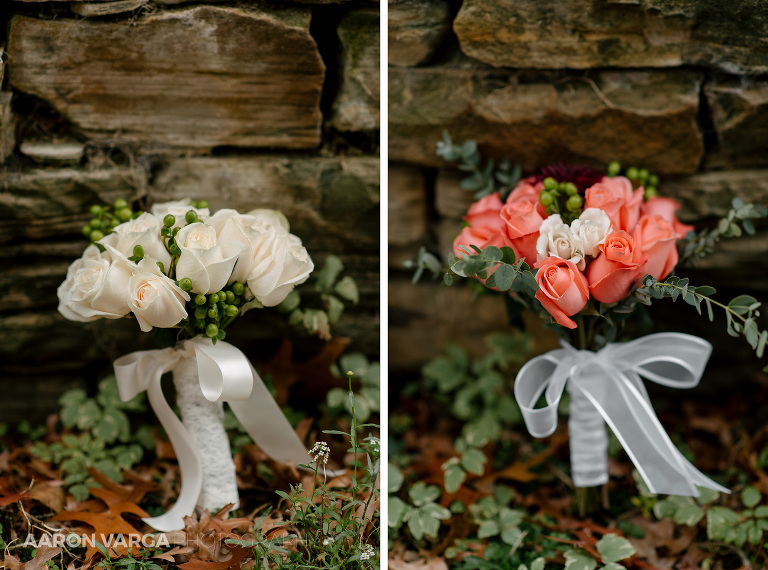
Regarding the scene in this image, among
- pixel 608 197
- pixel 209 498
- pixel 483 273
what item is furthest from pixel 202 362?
pixel 608 197

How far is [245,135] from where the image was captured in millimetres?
1545

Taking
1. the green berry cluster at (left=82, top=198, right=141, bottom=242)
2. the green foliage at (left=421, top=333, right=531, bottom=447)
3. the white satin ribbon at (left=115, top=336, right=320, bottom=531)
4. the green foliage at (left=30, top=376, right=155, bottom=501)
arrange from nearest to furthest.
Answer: the white satin ribbon at (left=115, top=336, right=320, bottom=531)
the green berry cluster at (left=82, top=198, right=141, bottom=242)
the green foliage at (left=30, top=376, right=155, bottom=501)
the green foliage at (left=421, top=333, right=531, bottom=447)

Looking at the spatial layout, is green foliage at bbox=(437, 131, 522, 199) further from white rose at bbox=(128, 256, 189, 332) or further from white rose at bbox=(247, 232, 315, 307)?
white rose at bbox=(128, 256, 189, 332)

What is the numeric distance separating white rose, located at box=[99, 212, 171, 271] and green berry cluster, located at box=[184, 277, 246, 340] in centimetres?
9

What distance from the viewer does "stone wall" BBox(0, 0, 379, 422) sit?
1.42 m

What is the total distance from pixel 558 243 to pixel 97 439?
4.09ft

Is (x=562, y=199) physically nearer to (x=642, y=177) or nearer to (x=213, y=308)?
(x=642, y=177)

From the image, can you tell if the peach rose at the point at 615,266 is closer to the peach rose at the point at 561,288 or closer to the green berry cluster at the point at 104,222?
the peach rose at the point at 561,288

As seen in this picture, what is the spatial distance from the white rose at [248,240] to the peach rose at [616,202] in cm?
65

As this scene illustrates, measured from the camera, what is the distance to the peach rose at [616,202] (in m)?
1.26

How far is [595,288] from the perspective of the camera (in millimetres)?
1205

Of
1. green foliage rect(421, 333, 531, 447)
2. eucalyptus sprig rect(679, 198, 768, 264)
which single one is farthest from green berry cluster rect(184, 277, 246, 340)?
eucalyptus sprig rect(679, 198, 768, 264)

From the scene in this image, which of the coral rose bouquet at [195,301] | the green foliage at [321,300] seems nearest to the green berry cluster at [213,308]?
the coral rose bouquet at [195,301]

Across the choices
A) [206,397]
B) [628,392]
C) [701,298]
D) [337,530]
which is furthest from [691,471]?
[206,397]
